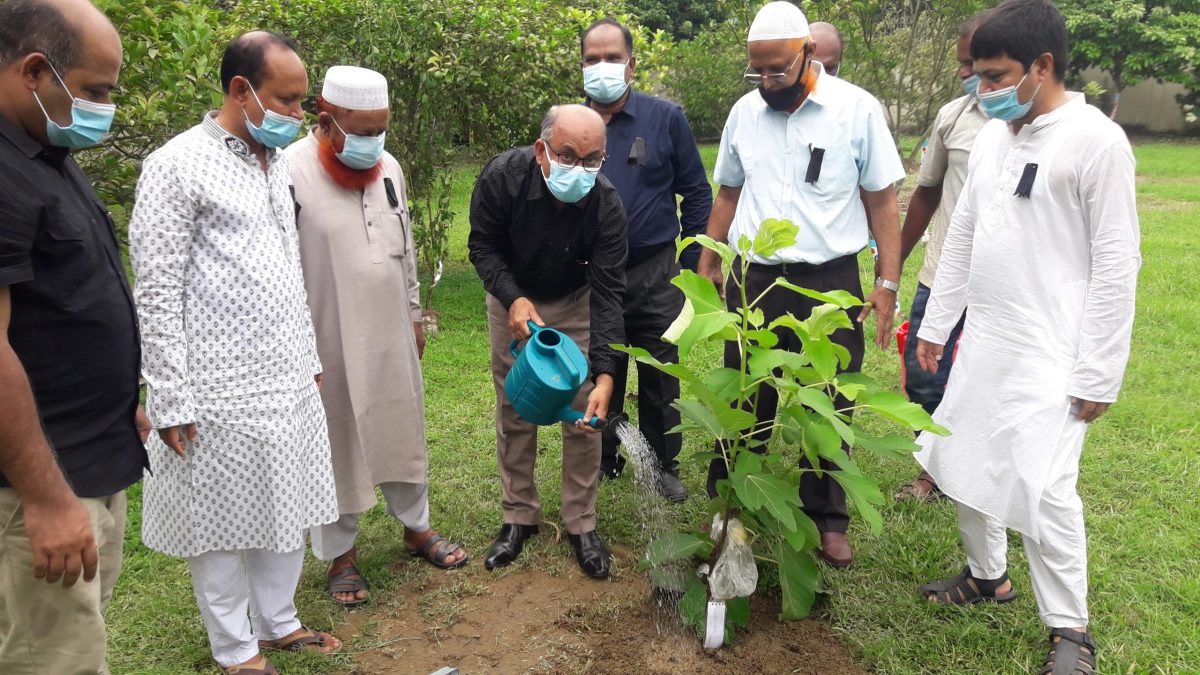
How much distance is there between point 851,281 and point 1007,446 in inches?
37.0

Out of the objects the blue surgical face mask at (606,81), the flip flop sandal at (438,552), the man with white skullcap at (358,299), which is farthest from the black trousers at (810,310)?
the man with white skullcap at (358,299)

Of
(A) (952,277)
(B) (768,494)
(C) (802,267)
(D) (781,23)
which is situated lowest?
(B) (768,494)

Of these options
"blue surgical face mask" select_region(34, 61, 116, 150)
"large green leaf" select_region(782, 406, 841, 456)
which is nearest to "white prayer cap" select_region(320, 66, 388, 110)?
"blue surgical face mask" select_region(34, 61, 116, 150)

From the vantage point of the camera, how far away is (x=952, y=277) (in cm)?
304

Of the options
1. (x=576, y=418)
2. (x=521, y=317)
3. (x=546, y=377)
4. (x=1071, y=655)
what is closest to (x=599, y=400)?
(x=576, y=418)

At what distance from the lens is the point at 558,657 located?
2932 millimetres

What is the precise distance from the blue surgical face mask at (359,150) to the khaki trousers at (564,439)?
28.2 inches

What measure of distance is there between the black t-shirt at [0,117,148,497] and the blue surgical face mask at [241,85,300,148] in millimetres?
552

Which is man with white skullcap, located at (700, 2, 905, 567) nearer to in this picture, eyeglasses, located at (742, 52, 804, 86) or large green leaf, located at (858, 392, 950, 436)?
eyeglasses, located at (742, 52, 804, 86)

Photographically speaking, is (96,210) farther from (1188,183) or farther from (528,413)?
(1188,183)

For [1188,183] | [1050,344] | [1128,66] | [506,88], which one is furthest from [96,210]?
[1128,66]

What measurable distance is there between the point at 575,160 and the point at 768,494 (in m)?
1.25

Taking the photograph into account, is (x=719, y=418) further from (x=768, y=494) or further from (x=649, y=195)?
(x=649, y=195)

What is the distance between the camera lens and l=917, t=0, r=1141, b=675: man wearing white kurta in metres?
2.50
